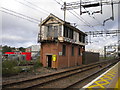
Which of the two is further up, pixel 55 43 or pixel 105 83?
pixel 55 43

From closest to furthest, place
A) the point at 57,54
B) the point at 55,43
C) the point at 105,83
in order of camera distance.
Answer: the point at 105,83
the point at 57,54
the point at 55,43

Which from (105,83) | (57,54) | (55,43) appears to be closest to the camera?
(105,83)

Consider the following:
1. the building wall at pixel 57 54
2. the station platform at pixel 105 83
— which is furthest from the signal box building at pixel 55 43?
the station platform at pixel 105 83

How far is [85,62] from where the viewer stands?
27344mm

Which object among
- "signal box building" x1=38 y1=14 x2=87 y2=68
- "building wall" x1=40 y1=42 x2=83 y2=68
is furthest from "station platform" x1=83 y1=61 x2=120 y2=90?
"signal box building" x1=38 y1=14 x2=87 y2=68

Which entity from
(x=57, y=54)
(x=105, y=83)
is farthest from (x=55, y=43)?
(x=105, y=83)

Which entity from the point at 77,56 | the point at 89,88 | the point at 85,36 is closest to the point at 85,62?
the point at 77,56

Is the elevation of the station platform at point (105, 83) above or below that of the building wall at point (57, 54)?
below

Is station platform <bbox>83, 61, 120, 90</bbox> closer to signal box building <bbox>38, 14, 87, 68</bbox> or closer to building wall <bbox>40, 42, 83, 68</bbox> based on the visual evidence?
building wall <bbox>40, 42, 83, 68</bbox>

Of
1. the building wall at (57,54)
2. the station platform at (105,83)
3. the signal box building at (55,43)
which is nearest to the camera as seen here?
the station platform at (105,83)

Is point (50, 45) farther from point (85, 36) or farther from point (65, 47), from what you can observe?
point (85, 36)

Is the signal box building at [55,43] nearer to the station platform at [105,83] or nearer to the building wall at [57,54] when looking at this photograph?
the building wall at [57,54]

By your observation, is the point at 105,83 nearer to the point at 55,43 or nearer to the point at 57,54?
the point at 57,54

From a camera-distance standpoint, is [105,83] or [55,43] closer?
[105,83]
